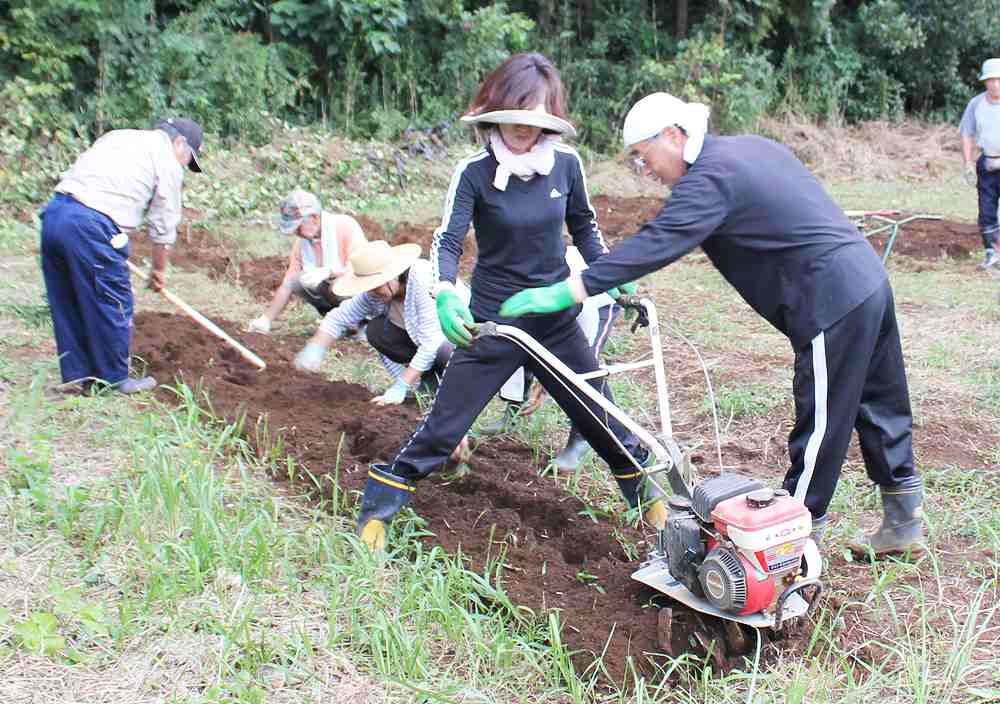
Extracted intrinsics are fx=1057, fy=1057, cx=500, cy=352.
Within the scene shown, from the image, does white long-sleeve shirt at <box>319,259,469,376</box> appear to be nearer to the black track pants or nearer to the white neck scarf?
the black track pants

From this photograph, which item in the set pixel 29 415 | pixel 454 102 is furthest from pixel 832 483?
pixel 454 102

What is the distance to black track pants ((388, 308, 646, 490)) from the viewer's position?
3.86 m

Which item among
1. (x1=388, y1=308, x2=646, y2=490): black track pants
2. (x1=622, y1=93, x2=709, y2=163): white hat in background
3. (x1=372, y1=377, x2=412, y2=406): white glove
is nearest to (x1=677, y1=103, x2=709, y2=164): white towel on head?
(x1=622, y1=93, x2=709, y2=163): white hat in background

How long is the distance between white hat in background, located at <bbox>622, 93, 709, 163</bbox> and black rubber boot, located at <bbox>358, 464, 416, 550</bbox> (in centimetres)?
151

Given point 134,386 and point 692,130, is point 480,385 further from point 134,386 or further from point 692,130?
point 134,386

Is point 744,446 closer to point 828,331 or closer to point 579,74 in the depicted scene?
point 828,331

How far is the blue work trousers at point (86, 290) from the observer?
5555mm

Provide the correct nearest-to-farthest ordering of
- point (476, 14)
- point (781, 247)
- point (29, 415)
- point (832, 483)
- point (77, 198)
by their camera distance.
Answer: point (781, 247), point (832, 483), point (29, 415), point (77, 198), point (476, 14)

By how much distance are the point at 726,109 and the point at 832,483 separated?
1345cm

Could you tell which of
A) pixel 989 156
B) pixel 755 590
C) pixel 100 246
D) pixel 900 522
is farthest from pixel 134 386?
pixel 989 156

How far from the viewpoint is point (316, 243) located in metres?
6.79

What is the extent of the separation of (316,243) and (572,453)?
2632 millimetres

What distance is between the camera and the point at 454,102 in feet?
51.1

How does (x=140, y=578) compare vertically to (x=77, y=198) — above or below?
below
